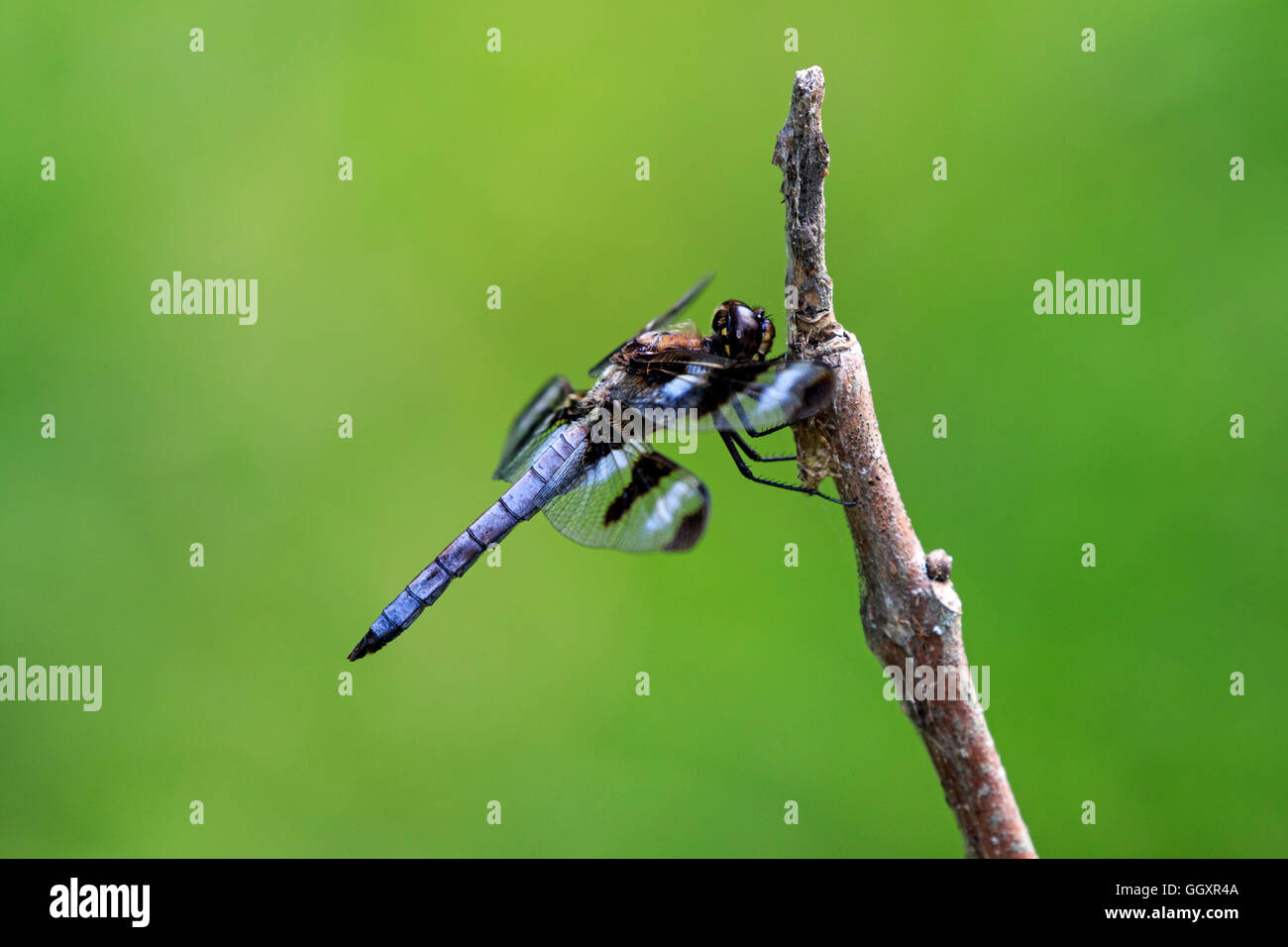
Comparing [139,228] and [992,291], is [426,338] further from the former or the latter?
[992,291]

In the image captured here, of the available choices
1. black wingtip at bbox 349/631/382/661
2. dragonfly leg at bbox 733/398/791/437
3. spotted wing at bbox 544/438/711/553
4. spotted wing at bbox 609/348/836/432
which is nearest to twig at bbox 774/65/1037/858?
spotted wing at bbox 609/348/836/432

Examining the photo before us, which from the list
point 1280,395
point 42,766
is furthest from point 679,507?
point 42,766

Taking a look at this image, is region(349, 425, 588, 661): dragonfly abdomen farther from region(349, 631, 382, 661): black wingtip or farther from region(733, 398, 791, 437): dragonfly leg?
region(733, 398, 791, 437): dragonfly leg

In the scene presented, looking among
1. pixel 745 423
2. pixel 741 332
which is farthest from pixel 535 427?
pixel 745 423

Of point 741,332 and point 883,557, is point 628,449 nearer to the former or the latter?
point 741,332

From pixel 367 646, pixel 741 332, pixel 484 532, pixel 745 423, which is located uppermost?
pixel 741 332

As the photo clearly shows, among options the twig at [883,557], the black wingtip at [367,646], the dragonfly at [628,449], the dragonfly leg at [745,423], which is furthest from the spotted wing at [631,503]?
the twig at [883,557]
